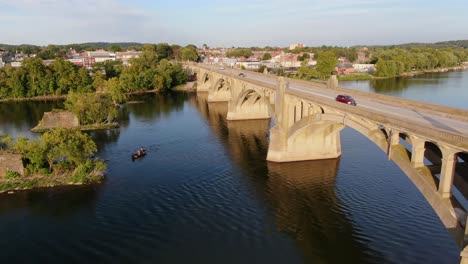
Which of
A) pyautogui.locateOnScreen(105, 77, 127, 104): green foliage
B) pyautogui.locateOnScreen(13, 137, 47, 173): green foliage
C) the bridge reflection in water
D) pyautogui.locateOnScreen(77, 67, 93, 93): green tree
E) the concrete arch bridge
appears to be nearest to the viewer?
the concrete arch bridge

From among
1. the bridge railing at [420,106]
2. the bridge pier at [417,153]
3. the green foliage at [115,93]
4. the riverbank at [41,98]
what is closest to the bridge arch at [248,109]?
the bridge railing at [420,106]

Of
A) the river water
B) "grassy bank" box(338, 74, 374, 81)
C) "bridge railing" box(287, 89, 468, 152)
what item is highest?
"grassy bank" box(338, 74, 374, 81)

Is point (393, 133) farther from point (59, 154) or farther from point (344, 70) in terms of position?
point (344, 70)

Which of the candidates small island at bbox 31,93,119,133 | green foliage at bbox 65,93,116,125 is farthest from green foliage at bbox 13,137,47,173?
green foliage at bbox 65,93,116,125

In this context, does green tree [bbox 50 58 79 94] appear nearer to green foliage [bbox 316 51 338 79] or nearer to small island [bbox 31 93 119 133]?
small island [bbox 31 93 119 133]

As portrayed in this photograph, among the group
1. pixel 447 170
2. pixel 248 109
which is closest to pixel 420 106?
pixel 447 170

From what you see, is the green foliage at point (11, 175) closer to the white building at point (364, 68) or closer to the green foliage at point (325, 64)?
the green foliage at point (325, 64)
